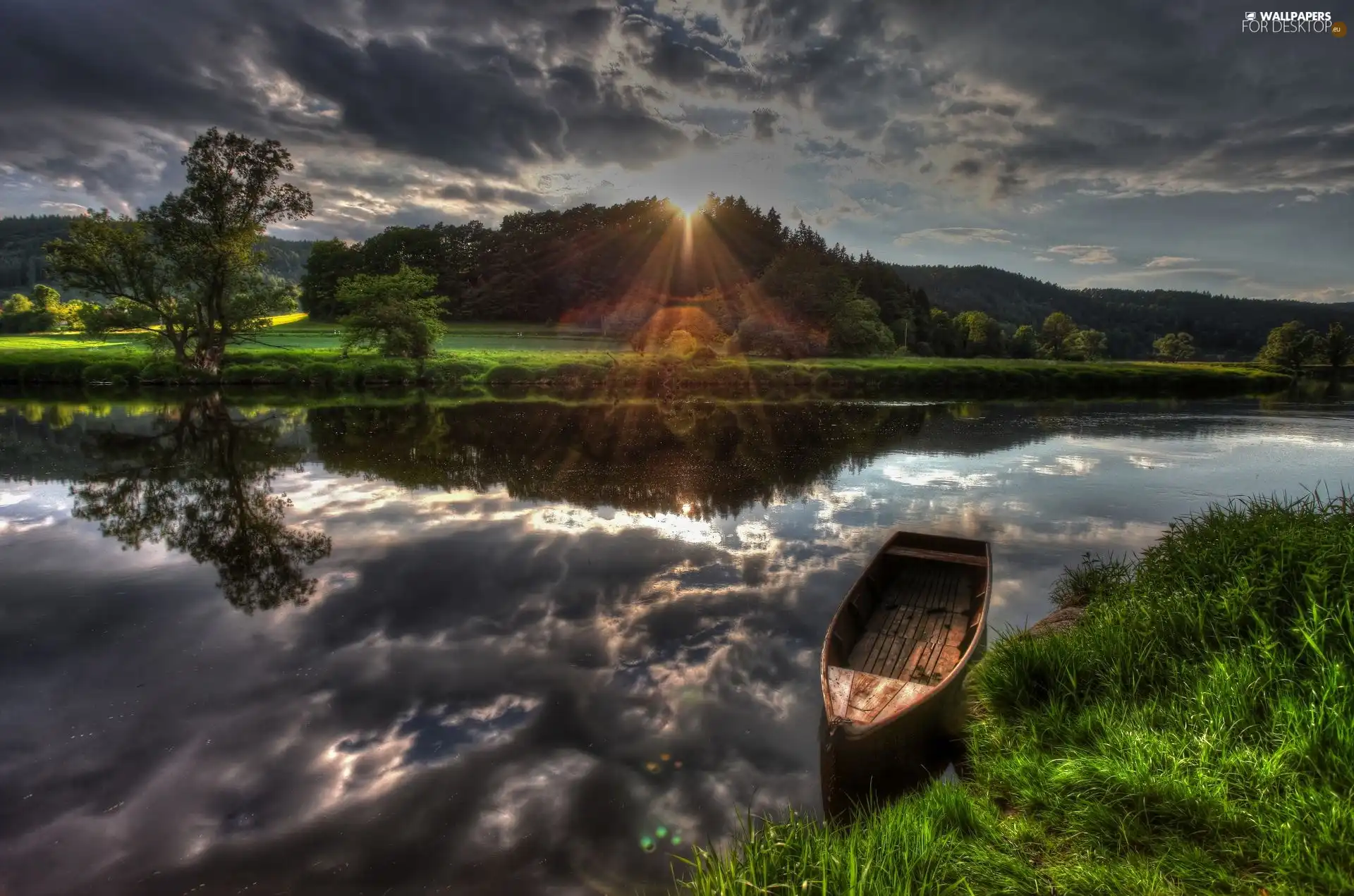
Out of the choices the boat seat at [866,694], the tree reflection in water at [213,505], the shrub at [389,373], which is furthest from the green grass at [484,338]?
the boat seat at [866,694]

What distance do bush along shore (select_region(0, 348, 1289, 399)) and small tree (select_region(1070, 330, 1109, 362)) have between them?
159 ft

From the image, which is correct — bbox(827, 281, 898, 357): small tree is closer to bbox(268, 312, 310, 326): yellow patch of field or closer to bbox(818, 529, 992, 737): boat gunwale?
bbox(818, 529, 992, 737): boat gunwale

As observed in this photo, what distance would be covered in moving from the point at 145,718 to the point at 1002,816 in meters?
9.64

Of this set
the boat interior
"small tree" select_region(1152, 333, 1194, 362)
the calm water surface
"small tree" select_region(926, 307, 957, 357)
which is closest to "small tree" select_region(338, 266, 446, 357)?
the calm water surface

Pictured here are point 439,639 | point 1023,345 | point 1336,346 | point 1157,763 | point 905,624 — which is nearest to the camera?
point 1157,763

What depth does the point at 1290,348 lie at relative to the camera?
10981 centimetres

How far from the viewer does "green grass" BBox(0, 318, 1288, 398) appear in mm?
50000

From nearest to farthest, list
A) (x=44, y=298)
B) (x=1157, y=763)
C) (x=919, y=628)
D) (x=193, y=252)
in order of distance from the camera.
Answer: (x=1157, y=763), (x=919, y=628), (x=193, y=252), (x=44, y=298)

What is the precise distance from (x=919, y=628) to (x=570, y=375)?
45.0 metres

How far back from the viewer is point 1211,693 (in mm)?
6195

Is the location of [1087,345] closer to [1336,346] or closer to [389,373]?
[1336,346]

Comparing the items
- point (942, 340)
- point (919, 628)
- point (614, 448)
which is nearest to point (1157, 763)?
point (919, 628)

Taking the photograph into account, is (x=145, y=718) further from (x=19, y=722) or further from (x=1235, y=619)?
(x=1235, y=619)

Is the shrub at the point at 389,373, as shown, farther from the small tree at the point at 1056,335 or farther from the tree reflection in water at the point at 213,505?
the small tree at the point at 1056,335
